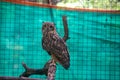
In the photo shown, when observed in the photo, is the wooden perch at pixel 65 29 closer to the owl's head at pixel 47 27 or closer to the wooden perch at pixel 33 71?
the owl's head at pixel 47 27

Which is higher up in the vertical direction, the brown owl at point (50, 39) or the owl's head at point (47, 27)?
the owl's head at point (47, 27)

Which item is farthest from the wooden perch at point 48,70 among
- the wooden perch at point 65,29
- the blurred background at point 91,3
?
the blurred background at point 91,3

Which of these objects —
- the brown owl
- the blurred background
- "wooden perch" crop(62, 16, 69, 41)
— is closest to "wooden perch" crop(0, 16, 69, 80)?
"wooden perch" crop(62, 16, 69, 41)

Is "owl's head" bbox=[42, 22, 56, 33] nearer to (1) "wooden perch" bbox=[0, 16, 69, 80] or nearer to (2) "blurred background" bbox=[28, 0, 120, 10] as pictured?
(1) "wooden perch" bbox=[0, 16, 69, 80]

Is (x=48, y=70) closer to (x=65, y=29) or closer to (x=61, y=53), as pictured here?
(x=61, y=53)

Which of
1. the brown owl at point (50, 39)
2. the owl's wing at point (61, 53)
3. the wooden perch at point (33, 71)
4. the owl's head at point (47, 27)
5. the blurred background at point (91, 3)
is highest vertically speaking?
the blurred background at point (91, 3)
